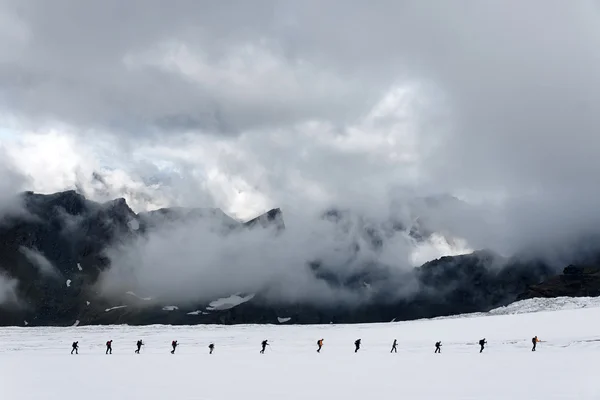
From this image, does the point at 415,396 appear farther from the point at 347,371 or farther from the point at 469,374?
the point at 347,371

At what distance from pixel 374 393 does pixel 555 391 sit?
8.26 meters

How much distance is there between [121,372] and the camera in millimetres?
37938

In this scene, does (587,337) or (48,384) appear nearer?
(48,384)

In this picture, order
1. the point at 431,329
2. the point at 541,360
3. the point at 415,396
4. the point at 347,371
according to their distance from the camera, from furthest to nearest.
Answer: the point at 431,329
the point at 541,360
the point at 347,371
the point at 415,396

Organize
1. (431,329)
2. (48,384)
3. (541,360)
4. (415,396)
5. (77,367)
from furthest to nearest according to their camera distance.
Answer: (431,329), (77,367), (541,360), (48,384), (415,396)

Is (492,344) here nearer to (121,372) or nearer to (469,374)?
(469,374)

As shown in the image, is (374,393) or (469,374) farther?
(469,374)

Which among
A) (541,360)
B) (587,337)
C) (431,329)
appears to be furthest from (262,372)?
(431,329)

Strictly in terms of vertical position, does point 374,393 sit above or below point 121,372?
below

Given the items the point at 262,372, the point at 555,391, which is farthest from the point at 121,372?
the point at 555,391

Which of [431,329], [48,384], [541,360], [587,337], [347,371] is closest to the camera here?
[48,384]

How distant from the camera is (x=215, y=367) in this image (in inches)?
1599

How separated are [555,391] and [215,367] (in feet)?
81.4

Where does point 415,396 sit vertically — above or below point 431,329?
below
